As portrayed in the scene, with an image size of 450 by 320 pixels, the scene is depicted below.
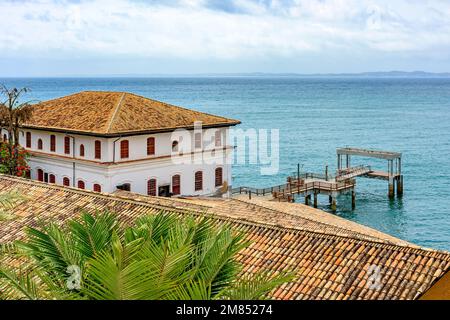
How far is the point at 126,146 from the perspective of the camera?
40.8 m

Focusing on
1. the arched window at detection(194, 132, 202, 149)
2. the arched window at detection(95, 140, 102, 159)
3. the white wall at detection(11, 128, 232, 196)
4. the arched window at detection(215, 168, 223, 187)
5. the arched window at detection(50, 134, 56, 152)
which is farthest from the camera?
the arched window at detection(215, 168, 223, 187)

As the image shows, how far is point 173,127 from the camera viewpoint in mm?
42938

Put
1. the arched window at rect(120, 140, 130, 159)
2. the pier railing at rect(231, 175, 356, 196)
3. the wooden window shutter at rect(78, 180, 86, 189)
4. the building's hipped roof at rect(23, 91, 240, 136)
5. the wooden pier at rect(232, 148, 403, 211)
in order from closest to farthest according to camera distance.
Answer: the arched window at rect(120, 140, 130, 159)
the building's hipped roof at rect(23, 91, 240, 136)
the wooden window shutter at rect(78, 180, 86, 189)
the wooden pier at rect(232, 148, 403, 211)
the pier railing at rect(231, 175, 356, 196)

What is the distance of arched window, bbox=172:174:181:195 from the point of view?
4310 cm

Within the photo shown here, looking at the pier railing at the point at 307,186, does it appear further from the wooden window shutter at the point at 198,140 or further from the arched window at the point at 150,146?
the arched window at the point at 150,146

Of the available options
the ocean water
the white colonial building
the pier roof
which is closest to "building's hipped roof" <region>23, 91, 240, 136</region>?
the white colonial building

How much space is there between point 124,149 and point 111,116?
2436 millimetres

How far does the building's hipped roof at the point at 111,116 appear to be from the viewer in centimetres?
4119

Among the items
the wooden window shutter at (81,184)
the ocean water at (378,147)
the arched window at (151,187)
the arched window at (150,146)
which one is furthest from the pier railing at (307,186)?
the wooden window shutter at (81,184)

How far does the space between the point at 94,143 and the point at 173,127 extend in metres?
5.06

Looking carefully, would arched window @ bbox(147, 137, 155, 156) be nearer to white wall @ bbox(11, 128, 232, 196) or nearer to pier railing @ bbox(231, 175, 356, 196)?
white wall @ bbox(11, 128, 232, 196)

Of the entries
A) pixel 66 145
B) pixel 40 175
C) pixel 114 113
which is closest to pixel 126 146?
pixel 114 113

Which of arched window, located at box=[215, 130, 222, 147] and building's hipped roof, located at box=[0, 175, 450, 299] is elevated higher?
arched window, located at box=[215, 130, 222, 147]
